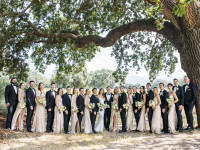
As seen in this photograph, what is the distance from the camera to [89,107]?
8859mm

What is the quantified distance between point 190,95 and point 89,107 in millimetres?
4674

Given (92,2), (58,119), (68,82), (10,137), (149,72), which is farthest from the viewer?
(68,82)

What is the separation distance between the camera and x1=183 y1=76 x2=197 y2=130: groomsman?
8.66 metres

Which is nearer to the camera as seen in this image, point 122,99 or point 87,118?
point 87,118

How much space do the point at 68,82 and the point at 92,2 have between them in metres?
44.6

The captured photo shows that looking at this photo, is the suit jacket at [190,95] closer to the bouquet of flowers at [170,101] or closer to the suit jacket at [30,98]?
the bouquet of flowers at [170,101]

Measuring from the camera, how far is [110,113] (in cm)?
980

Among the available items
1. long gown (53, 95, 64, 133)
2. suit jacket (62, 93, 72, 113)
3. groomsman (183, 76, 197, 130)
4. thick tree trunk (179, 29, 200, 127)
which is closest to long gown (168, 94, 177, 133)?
groomsman (183, 76, 197, 130)

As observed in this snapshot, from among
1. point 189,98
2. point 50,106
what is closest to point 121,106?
point 189,98

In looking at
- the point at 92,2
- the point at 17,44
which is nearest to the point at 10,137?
the point at 17,44

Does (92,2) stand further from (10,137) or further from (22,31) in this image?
(10,137)

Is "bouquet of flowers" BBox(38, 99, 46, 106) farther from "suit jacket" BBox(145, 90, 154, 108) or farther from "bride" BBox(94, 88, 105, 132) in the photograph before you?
"suit jacket" BBox(145, 90, 154, 108)

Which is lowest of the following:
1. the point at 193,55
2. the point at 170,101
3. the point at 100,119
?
the point at 100,119

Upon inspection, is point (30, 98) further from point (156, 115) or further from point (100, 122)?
point (156, 115)
